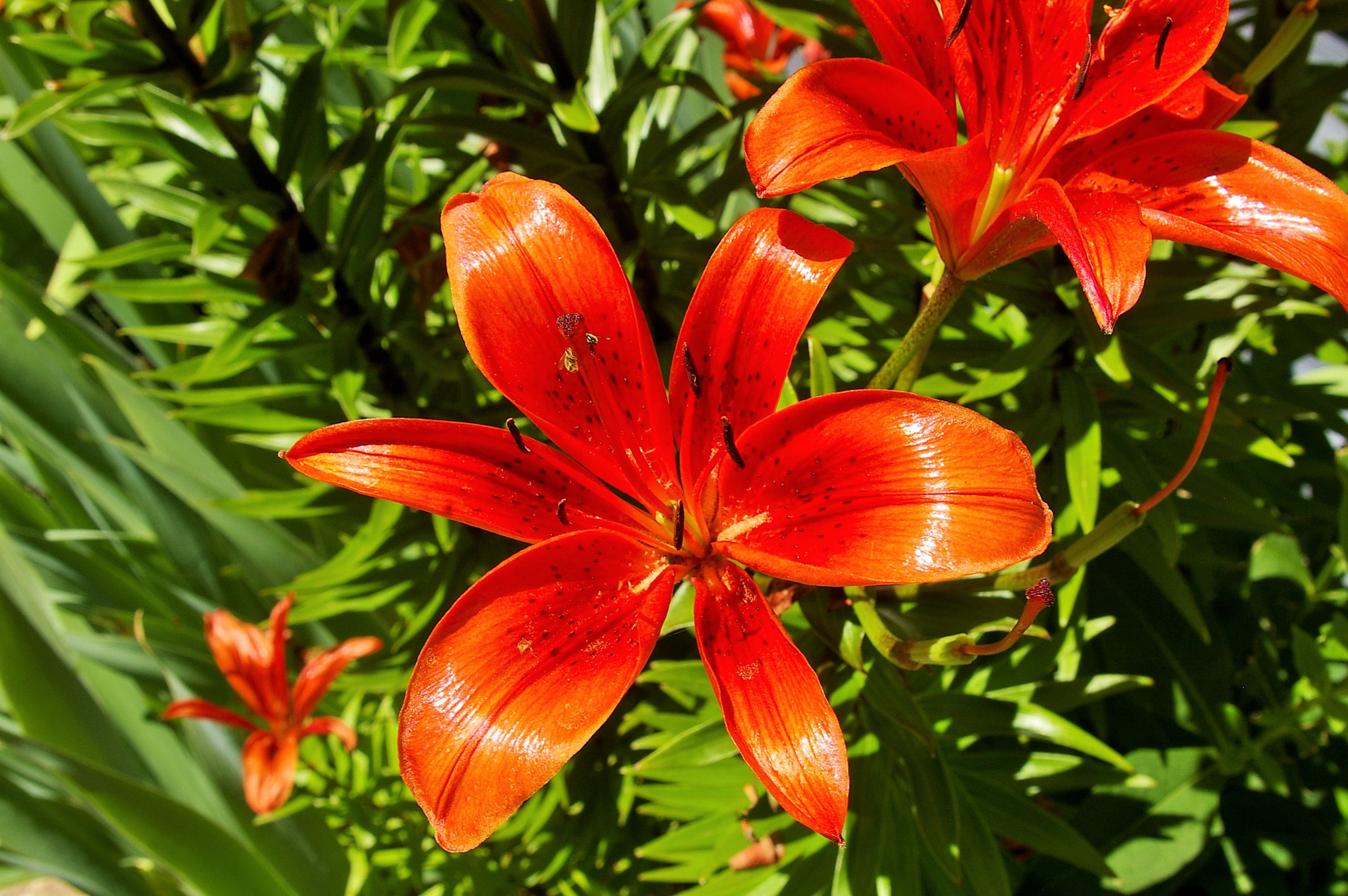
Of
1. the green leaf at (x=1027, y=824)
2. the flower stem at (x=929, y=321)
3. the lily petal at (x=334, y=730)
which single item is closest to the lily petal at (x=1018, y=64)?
the flower stem at (x=929, y=321)

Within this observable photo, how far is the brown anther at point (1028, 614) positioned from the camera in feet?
1.66

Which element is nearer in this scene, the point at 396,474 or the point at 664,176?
the point at 396,474

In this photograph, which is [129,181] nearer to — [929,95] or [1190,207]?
[929,95]

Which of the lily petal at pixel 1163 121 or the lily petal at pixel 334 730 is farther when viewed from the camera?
the lily petal at pixel 334 730

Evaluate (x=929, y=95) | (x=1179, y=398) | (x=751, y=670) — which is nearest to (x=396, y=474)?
(x=751, y=670)

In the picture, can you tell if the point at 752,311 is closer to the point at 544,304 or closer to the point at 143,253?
the point at 544,304

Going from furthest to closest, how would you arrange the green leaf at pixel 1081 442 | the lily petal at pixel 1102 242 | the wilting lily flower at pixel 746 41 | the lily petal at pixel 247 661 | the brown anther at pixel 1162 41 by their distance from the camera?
the wilting lily flower at pixel 746 41 < the lily petal at pixel 247 661 < the green leaf at pixel 1081 442 < the brown anther at pixel 1162 41 < the lily petal at pixel 1102 242

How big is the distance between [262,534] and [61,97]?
64 cm

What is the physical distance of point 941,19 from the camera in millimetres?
641

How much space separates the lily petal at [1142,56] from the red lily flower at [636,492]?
22cm

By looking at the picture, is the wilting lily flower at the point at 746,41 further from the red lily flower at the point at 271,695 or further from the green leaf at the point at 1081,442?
the red lily flower at the point at 271,695

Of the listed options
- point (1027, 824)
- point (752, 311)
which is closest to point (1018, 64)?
point (752, 311)

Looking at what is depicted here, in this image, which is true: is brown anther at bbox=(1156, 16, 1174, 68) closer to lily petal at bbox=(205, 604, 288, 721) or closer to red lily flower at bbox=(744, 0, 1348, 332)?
red lily flower at bbox=(744, 0, 1348, 332)

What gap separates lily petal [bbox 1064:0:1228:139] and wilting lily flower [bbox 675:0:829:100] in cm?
102
